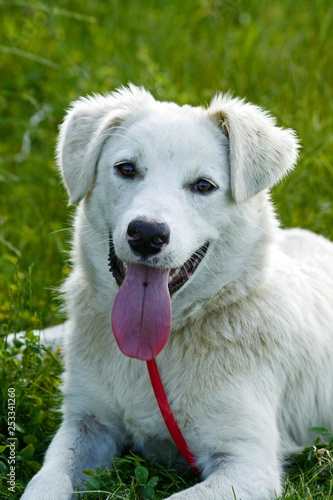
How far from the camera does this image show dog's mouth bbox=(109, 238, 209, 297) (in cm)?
324

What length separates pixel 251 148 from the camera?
3373 millimetres

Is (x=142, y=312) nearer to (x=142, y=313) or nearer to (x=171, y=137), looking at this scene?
(x=142, y=313)

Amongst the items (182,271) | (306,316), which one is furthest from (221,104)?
(306,316)

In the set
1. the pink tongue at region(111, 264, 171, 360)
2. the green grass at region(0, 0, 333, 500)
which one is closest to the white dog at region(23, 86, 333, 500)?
the pink tongue at region(111, 264, 171, 360)

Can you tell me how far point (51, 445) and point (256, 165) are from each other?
1683mm

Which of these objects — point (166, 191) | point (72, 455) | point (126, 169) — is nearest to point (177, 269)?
point (166, 191)

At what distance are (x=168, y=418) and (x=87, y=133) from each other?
1.50 metres

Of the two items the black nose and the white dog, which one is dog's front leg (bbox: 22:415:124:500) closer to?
the white dog

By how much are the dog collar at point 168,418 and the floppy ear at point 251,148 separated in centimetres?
92

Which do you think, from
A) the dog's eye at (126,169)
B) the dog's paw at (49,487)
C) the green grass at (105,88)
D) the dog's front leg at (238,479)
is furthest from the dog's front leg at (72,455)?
the dog's eye at (126,169)

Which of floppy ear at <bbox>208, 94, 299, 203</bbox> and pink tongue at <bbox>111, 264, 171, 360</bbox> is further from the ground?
floppy ear at <bbox>208, 94, 299, 203</bbox>

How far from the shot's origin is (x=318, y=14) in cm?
747

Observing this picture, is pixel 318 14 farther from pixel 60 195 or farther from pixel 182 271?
pixel 182 271

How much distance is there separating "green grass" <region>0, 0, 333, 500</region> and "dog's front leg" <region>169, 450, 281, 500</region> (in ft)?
1.17
